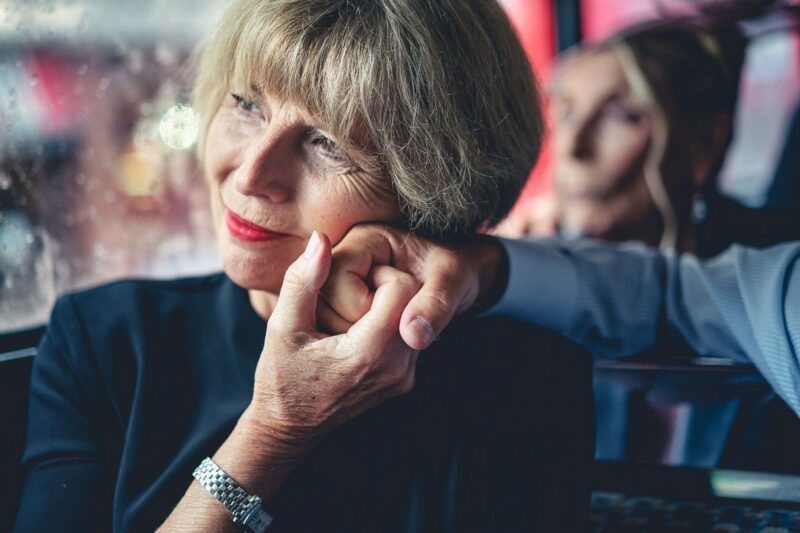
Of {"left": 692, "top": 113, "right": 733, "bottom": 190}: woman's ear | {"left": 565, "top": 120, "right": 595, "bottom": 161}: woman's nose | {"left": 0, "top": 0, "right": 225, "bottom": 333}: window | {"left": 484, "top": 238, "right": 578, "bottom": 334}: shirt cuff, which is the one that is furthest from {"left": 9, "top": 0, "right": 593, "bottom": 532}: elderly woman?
{"left": 692, "top": 113, "right": 733, "bottom": 190}: woman's ear

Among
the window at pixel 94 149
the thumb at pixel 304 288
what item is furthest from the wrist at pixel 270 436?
the window at pixel 94 149

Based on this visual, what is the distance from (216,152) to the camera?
0.97m

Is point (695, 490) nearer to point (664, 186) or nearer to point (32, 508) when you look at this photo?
point (32, 508)

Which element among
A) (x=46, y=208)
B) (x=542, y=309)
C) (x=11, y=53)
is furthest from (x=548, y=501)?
(x=11, y=53)

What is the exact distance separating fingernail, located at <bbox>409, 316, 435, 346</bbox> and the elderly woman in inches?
1.4

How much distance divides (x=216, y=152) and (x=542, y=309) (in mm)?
630

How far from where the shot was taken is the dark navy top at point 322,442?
92 centimetres

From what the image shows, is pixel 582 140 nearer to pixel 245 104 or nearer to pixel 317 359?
pixel 245 104

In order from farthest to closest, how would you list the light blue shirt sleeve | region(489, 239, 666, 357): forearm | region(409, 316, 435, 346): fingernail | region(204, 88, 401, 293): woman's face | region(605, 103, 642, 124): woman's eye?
region(605, 103, 642, 124): woman's eye < region(489, 239, 666, 357): forearm < the light blue shirt sleeve < region(204, 88, 401, 293): woman's face < region(409, 316, 435, 346): fingernail

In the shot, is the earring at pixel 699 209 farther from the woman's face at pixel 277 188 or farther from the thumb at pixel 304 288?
the thumb at pixel 304 288

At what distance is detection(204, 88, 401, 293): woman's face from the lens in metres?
0.89

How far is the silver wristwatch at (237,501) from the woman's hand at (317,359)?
8 centimetres

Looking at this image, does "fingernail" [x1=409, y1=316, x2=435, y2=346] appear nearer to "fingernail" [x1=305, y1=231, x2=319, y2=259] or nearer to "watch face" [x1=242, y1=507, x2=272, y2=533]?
"fingernail" [x1=305, y1=231, x2=319, y2=259]

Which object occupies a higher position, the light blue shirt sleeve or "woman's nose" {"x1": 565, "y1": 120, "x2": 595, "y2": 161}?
"woman's nose" {"x1": 565, "y1": 120, "x2": 595, "y2": 161}
